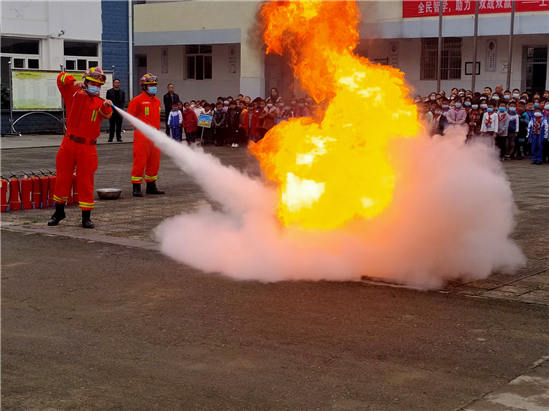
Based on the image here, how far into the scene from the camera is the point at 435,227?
7.54 metres

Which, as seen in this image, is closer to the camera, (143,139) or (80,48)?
(143,139)

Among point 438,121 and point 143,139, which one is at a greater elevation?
point 438,121

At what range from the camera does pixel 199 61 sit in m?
36.1

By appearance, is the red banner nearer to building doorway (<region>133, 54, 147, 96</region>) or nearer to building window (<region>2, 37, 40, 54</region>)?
building window (<region>2, 37, 40, 54</region>)

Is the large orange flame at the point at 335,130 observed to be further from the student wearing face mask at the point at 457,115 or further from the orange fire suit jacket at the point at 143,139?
the student wearing face mask at the point at 457,115

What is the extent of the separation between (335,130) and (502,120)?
13596 mm

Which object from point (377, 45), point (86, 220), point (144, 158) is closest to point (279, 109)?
point (377, 45)

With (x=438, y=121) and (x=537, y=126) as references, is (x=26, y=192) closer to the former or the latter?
(x=438, y=121)

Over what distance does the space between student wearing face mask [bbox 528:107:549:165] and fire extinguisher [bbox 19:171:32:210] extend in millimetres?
13131

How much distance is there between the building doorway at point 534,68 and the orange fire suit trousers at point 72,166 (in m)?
21.4

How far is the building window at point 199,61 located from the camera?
35.8 metres

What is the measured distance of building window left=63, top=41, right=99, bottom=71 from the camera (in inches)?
1094

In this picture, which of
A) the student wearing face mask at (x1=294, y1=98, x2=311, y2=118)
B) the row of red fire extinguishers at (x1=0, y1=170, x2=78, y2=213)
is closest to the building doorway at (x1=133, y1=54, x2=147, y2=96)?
the student wearing face mask at (x1=294, y1=98, x2=311, y2=118)

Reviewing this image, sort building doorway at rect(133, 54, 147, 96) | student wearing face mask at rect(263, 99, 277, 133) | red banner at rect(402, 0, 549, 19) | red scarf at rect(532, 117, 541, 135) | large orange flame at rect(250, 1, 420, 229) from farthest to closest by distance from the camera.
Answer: building doorway at rect(133, 54, 147, 96)
red banner at rect(402, 0, 549, 19)
student wearing face mask at rect(263, 99, 277, 133)
red scarf at rect(532, 117, 541, 135)
large orange flame at rect(250, 1, 420, 229)
